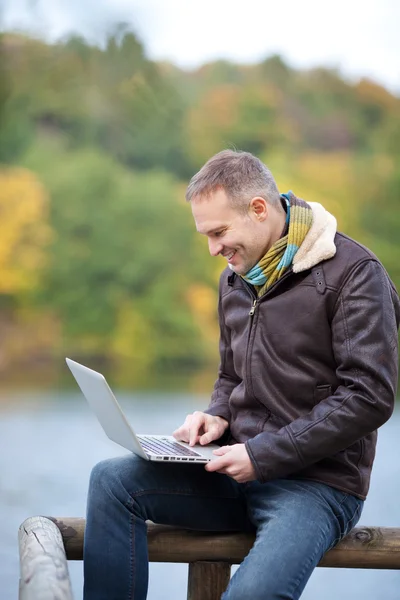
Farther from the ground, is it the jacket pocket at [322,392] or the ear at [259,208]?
the ear at [259,208]

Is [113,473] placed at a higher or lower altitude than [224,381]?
lower

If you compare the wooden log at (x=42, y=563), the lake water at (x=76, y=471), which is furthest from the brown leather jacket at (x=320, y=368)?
the lake water at (x=76, y=471)

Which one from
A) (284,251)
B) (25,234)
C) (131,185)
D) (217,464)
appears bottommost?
(217,464)

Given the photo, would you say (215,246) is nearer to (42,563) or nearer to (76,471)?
(42,563)

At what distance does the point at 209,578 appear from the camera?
178 cm

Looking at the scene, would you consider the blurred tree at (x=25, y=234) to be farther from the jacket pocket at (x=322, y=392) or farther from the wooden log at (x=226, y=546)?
the jacket pocket at (x=322, y=392)

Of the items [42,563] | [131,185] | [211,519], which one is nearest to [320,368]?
[211,519]

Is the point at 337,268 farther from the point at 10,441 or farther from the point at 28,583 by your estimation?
the point at 10,441

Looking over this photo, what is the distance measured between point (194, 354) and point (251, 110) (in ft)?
10.0

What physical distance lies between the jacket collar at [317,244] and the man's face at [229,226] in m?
0.08

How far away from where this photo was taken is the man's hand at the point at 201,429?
182cm

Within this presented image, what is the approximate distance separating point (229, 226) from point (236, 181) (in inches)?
3.1

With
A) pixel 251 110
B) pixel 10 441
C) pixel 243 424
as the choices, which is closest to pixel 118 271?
pixel 251 110

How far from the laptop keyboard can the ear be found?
42cm
